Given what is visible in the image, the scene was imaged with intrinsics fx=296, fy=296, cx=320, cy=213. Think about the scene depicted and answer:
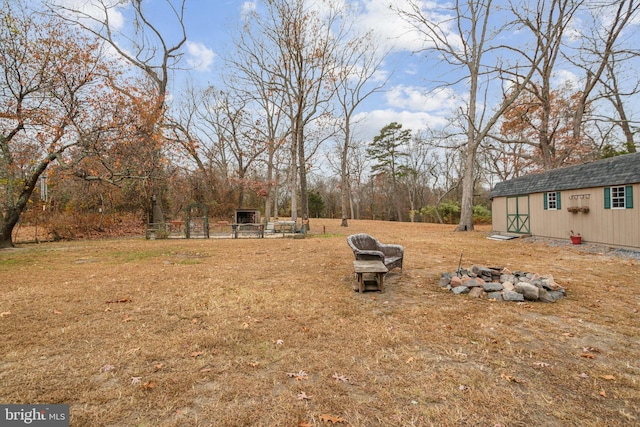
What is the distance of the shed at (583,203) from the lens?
32.0 feet

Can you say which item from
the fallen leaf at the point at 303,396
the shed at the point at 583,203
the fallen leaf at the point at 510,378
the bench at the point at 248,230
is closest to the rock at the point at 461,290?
the fallen leaf at the point at 510,378

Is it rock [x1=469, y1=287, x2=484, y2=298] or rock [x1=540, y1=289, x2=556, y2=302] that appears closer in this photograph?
Answer: rock [x1=540, y1=289, x2=556, y2=302]

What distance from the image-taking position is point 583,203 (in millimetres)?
11344

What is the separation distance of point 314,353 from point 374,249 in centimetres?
393

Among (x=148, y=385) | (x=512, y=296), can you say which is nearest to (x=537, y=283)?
(x=512, y=296)

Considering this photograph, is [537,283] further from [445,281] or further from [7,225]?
[7,225]

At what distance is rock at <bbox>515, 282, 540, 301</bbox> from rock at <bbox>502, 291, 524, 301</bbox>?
0.10 meters

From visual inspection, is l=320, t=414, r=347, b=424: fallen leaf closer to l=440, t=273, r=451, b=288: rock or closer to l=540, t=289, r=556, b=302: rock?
l=440, t=273, r=451, b=288: rock

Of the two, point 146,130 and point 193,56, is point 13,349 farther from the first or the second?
point 193,56

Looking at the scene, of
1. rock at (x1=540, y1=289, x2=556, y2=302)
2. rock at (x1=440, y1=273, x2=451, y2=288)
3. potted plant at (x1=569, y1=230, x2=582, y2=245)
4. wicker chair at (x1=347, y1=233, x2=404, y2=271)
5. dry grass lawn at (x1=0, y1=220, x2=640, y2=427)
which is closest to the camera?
dry grass lawn at (x1=0, y1=220, x2=640, y2=427)

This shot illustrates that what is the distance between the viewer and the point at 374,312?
4.43m

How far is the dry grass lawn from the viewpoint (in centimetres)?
226

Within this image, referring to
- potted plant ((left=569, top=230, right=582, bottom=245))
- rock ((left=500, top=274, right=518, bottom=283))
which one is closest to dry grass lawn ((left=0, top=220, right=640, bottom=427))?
rock ((left=500, top=274, right=518, bottom=283))

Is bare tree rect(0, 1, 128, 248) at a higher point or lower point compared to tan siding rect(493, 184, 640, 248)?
higher
